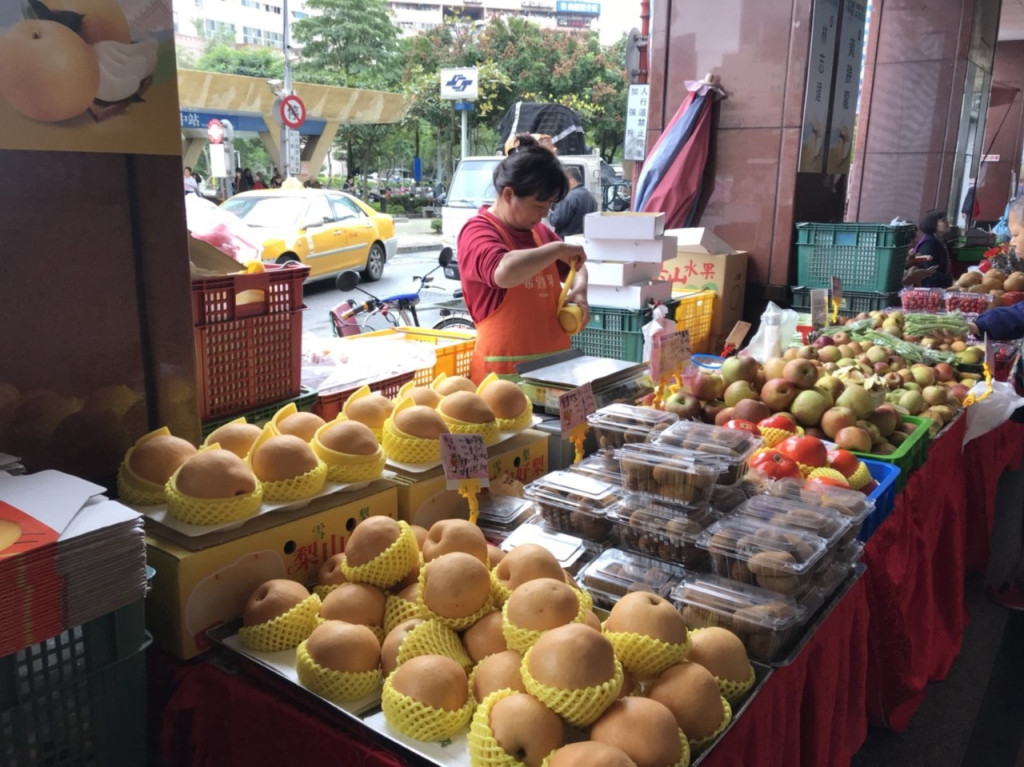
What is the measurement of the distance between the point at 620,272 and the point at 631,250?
237 mm

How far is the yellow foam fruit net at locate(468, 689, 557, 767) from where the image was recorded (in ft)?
3.70

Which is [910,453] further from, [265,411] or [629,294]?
[265,411]

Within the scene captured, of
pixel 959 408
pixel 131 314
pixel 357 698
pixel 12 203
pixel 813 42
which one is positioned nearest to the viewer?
pixel 357 698

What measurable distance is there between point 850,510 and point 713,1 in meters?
4.75

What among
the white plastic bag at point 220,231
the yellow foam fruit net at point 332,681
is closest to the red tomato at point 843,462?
the yellow foam fruit net at point 332,681

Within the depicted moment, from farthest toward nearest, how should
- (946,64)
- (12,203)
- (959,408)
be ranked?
(946,64), (959,408), (12,203)

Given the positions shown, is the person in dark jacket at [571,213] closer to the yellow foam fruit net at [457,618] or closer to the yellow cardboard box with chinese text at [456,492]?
the yellow cardboard box with chinese text at [456,492]

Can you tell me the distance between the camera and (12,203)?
5.24 ft

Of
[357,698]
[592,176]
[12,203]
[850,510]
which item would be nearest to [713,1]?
[850,510]

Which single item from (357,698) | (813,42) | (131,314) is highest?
(813,42)

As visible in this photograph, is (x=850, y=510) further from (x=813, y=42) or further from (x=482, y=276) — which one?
(x=813, y=42)

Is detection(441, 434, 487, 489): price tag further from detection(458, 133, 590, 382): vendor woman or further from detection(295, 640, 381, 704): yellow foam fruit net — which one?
detection(458, 133, 590, 382): vendor woman

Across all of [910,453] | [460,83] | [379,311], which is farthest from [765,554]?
[460,83]

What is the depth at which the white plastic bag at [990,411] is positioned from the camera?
3348 mm
